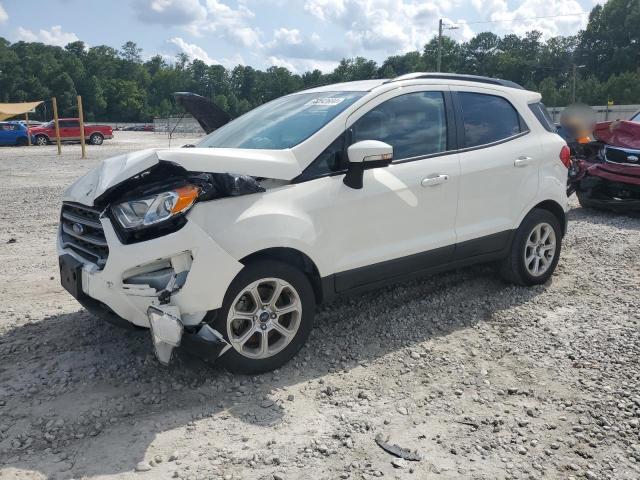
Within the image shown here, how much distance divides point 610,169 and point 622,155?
0.26 metres

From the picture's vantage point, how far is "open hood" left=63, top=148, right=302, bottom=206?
11.1 feet

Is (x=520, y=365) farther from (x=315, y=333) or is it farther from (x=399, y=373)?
(x=315, y=333)

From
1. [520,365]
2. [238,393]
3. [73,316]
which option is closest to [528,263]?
[520,365]

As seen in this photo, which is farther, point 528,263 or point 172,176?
point 528,263

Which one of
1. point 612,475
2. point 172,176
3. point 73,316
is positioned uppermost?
Answer: point 172,176

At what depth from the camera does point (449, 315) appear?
4.72 metres

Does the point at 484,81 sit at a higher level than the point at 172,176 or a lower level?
higher

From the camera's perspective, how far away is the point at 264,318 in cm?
361

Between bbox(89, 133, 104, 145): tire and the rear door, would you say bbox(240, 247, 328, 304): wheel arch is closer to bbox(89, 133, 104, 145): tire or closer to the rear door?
the rear door

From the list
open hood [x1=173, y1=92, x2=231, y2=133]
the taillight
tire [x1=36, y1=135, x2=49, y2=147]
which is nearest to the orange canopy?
tire [x1=36, y1=135, x2=49, y2=147]

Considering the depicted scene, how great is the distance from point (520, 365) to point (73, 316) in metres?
3.47

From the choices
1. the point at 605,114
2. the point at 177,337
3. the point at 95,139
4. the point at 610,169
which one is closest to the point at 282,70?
the point at 95,139

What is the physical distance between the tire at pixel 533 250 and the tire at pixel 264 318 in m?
2.22

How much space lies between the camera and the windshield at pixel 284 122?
4.03m
